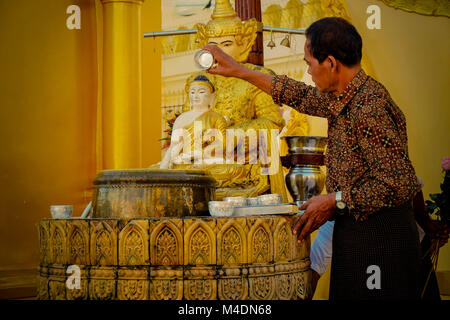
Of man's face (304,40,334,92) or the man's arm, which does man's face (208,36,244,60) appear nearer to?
the man's arm

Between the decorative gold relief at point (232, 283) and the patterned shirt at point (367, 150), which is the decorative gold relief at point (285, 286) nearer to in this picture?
the decorative gold relief at point (232, 283)

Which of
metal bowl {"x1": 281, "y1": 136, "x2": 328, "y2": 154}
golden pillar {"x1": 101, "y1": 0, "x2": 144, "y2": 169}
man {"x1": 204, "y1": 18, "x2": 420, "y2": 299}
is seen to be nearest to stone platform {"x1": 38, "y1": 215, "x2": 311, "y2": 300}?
man {"x1": 204, "y1": 18, "x2": 420, "y2": 299}

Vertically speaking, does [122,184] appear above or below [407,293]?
above

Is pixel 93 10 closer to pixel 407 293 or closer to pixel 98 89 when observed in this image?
pixel 98 89

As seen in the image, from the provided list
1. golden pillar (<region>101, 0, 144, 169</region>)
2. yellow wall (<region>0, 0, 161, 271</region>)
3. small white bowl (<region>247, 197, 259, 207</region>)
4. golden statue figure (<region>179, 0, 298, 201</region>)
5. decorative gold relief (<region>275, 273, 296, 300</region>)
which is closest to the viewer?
decorative gold relief (<region>275, 273, 296, 300</region>)

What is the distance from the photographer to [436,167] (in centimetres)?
501

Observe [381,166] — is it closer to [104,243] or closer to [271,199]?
[271,199]

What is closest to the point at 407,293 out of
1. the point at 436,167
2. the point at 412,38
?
the point at 436,167

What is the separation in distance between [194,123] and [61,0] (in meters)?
2.46

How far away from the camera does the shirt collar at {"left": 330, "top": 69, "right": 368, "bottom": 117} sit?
1887mm

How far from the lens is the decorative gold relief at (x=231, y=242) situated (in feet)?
6.22

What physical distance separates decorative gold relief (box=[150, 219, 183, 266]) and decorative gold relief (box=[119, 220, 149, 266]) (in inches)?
0.9

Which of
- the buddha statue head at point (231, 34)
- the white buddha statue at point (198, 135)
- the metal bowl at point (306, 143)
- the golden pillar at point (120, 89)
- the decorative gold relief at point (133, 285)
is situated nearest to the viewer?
the decorative gold relief at point (133, 285)

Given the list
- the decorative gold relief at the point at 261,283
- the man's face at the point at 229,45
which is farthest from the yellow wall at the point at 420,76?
the decorative gold relief at the point at 261,283
